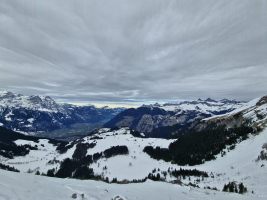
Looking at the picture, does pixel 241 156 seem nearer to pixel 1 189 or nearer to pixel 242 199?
pixel 242 199

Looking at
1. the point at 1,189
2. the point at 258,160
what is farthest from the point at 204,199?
the point at 258,160

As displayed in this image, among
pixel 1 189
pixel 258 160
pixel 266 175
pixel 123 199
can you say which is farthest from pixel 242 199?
pixel 258 160

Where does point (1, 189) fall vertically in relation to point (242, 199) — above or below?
above

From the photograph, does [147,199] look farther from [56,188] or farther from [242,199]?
[242,199]

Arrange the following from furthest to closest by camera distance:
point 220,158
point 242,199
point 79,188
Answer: point 220,158
point 242,199
point 79,188

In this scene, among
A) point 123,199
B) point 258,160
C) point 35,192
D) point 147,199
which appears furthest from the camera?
point 258,160

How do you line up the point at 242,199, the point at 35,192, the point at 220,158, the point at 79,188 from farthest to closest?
the point at 220,158, the point at 242,199, the point at 79,188, the point at 35,192

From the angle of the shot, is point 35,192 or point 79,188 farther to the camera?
point 79,188

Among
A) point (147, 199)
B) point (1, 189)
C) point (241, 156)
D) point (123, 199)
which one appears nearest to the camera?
point (1, 189)

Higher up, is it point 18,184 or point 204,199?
point 18,184

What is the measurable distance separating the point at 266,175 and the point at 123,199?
8513 centimetres

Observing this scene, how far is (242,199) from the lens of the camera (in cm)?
5059

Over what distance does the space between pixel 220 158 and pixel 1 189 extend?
188371 mm

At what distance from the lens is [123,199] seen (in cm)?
3312
